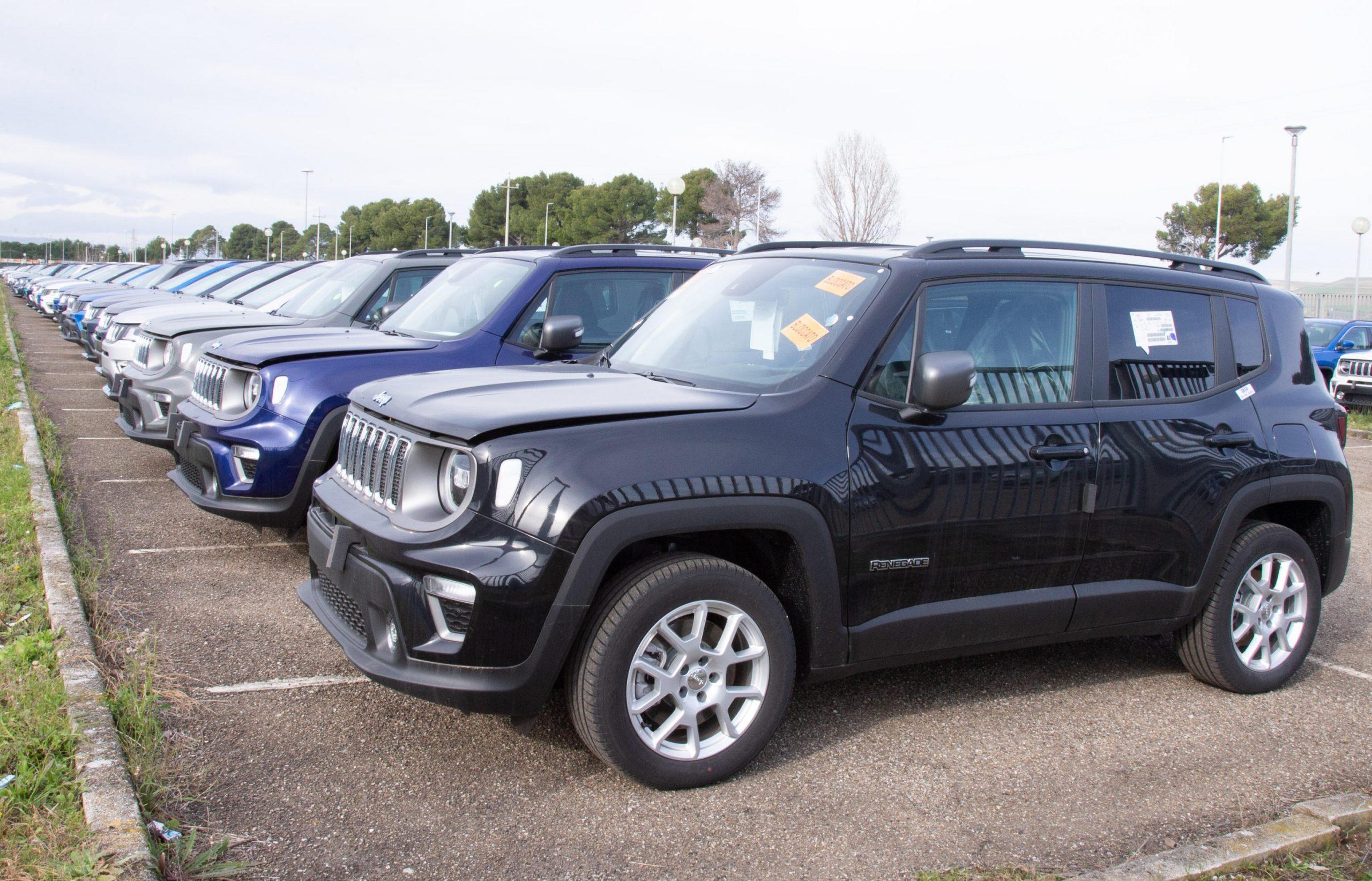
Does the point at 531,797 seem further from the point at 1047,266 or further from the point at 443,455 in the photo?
the point at 1047,266

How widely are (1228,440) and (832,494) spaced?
1952 millimetres

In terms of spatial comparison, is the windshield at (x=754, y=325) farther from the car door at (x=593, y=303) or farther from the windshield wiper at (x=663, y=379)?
the car door at (x=593, y=303)

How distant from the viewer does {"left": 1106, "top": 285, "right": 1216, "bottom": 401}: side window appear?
4461mm

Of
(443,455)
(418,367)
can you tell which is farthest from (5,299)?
(443,455)

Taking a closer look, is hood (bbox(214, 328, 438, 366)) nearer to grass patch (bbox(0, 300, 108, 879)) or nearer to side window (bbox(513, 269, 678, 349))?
side window (bbox(513, 269, 678, 349))

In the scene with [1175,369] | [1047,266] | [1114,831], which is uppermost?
[1047,266]

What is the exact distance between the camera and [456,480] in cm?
353

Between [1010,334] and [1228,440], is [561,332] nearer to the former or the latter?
[1010,334]

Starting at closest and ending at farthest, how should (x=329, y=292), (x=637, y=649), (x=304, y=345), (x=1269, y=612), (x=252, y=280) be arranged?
1. (x=637, y=649)
2. (x=1269, y=612)
3. (x=304, y=345)
4. (x=329, y=292)
5. (x=252, y=280)

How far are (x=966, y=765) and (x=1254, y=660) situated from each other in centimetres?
169

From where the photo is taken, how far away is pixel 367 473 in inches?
158

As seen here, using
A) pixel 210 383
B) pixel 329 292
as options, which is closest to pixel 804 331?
pixel 210 383

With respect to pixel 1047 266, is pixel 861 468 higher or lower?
lower

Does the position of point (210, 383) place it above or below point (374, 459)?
above
